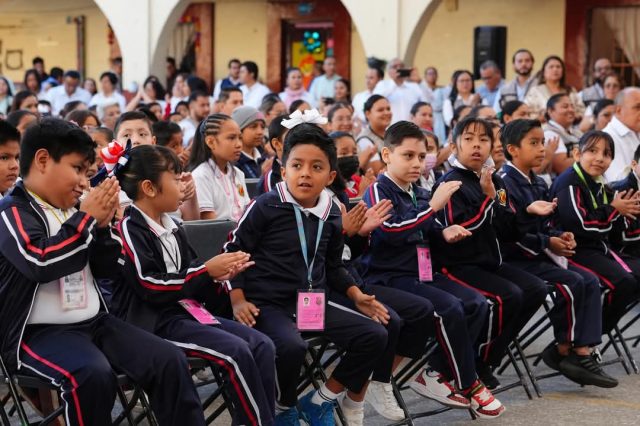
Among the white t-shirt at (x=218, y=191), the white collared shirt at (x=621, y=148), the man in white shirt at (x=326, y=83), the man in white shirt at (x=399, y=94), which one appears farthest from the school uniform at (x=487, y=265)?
the man in white shirt at (x=326, y=83)

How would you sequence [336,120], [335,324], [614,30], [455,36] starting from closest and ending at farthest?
[335,324]
[336,120]
[614,30]
[455,36]

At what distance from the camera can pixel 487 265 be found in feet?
18.4

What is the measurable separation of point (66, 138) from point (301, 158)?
1.10 m

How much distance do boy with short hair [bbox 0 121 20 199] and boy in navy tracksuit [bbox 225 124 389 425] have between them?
3.03 feet

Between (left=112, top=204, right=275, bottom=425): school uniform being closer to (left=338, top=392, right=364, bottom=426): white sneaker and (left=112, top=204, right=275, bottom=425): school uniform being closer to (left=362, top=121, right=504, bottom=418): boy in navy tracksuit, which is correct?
(left=338, top=392, right=364, bottom=426): white sneaker

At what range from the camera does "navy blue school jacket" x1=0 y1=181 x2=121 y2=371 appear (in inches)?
145

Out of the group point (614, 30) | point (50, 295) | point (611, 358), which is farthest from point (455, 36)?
point (50, 295)

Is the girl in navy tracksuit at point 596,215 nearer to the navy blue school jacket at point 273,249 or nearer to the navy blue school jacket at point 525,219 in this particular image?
the navy blue school jacket at point 525,219

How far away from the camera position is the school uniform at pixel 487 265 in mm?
5395

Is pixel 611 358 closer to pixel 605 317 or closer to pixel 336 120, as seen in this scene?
pixel 605 317

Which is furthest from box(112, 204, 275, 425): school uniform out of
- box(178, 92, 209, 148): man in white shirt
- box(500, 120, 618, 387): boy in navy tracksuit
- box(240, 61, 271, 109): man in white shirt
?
box(240, 61, 271, 109): man in white shirt

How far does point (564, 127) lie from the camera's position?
9125mm

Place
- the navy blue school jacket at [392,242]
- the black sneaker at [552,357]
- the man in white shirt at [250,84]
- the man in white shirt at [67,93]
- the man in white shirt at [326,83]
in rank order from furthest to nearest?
the man in white shirt at [67,93], the man in white shirt at [326,83], the man in white shirt at [250,84], the black sneaker at [552,357], the navy blue school jacket at [392,242]

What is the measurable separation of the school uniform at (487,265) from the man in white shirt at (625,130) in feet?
8.31
